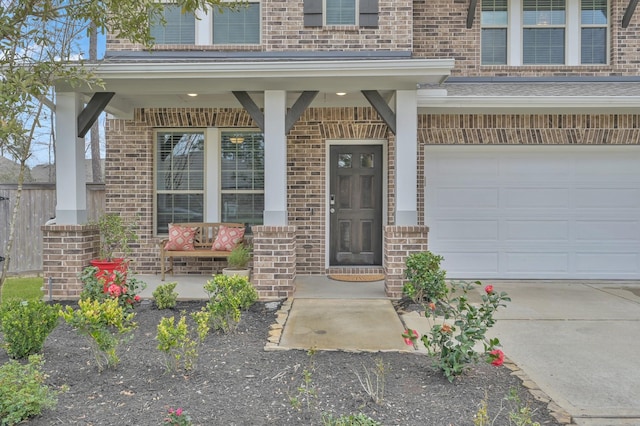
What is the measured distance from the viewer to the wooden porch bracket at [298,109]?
5.73 metres

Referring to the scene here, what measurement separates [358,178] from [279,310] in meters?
2.99

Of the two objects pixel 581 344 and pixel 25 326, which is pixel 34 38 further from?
pixel 581 344

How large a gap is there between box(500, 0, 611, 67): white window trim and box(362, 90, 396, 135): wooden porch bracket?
3.27 meters

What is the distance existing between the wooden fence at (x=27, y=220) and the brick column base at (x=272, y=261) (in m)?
4.25

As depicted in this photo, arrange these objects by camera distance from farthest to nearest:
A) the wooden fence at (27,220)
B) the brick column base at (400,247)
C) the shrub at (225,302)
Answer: the wooden fence at (27,220)
the brick column base at (400,247)
the shrub at (225,302)

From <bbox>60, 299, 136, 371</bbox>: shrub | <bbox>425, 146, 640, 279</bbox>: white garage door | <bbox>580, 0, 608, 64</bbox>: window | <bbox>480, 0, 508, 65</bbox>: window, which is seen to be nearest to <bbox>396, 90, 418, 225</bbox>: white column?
<bbox>425, 146, 640, 279</bbox>: white garage door

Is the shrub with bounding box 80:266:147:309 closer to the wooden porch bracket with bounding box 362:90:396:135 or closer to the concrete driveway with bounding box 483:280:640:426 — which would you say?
the wooden porch bracket with bounding box 362:90:396:135

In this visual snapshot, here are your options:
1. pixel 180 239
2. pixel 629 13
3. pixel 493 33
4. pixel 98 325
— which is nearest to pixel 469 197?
pixel 493 33

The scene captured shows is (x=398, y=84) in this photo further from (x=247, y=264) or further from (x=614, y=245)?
(x=614, y=245)

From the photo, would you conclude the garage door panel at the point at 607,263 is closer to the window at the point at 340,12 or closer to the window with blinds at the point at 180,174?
the window at the point at 340,12

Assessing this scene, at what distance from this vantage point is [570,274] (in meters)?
7.21

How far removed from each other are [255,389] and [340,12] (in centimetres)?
614

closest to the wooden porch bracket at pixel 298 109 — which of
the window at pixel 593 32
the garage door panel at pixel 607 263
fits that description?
the garage door panel at pixel 607 263

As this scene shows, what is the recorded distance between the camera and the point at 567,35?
763 centimetres
